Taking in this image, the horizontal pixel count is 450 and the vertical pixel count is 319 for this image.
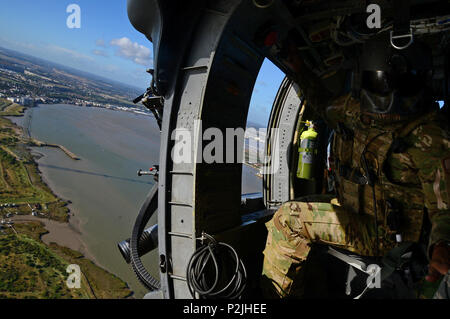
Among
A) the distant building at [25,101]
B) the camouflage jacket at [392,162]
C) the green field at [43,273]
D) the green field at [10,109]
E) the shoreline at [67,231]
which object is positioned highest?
the distant building at [25,101]

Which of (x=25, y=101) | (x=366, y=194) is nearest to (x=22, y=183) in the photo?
(x=25, y=101)

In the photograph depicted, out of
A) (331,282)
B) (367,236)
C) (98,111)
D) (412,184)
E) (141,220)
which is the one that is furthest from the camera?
(98,111)

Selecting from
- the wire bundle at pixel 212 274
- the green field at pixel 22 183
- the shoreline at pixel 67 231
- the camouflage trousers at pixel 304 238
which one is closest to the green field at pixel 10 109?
the green field at pixel 22 183

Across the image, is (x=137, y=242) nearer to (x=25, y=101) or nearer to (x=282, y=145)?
(x=282, y=145)

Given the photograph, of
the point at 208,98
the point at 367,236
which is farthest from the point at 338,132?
the point at 208,98

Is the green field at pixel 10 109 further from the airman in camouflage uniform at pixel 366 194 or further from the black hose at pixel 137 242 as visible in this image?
the airman in camouflage uniform at pixel 366 194

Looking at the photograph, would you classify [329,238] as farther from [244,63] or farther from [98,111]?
[98,111]
